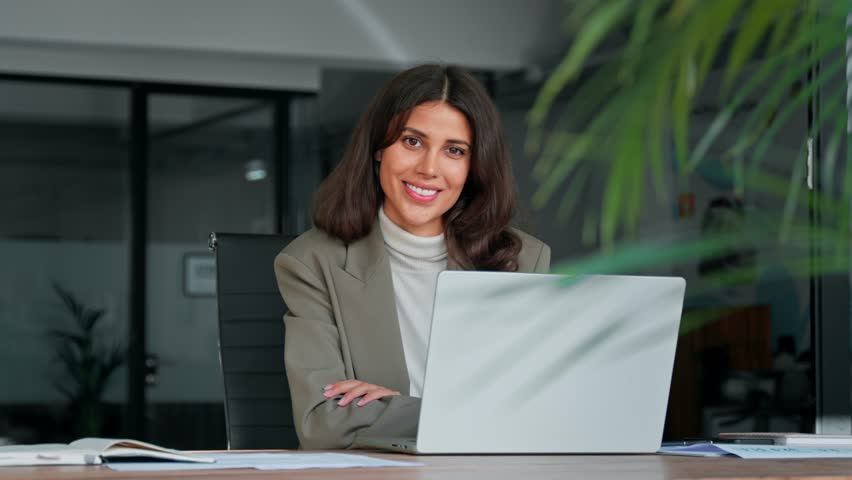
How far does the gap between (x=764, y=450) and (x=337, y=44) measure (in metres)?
4.76

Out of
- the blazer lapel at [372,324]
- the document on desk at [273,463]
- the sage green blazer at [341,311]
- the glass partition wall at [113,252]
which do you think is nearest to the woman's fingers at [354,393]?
the sage green blazer at [341,311]

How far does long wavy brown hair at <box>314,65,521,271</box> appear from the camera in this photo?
2.34 meters

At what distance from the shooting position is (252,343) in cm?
230

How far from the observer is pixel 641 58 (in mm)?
232

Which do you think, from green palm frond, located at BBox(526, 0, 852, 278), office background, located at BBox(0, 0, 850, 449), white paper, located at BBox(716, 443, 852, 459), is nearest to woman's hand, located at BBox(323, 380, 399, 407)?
white paper, located at BBox(716, 443, 852, 459)

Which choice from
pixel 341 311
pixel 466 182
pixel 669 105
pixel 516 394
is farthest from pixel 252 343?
pixel 669 105

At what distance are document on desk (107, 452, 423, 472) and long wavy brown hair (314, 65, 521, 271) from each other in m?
0.97

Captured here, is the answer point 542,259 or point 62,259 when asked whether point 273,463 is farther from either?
point 62,259

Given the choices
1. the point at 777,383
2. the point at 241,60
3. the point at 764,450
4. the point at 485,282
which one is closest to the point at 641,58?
the point at 485,282

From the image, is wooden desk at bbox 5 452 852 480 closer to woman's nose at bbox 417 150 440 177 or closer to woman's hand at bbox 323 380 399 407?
woman's hand at bbox 323 380 399 407

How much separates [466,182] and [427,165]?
172mm

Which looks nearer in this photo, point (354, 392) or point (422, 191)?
point (354, 392)

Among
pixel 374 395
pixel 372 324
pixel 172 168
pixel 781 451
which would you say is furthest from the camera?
pixel 172 168

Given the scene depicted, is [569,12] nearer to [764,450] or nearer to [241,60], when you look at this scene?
[764,450]
